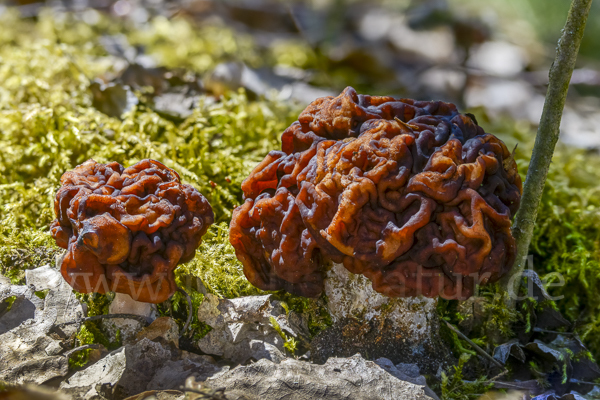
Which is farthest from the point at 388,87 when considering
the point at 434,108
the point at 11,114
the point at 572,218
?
the point at 11,114

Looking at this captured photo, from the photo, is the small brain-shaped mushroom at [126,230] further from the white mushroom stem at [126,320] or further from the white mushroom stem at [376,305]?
the white mushroom stem at [376,305]

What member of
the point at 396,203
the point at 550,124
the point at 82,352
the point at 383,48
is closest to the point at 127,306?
the point at 82,352

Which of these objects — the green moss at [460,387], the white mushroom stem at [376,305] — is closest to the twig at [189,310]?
the white mushroom stem at [376,305]

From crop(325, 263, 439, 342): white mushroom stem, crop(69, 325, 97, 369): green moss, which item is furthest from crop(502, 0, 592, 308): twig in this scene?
crop(69, 325, 97, 369): green moss

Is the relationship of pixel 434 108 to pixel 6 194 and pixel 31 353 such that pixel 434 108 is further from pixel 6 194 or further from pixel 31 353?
pixel 6 194

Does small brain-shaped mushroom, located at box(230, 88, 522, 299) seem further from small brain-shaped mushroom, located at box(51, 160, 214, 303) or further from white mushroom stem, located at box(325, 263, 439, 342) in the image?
small brain-shaped mushroom, located at box(51, 160, 214, 303)

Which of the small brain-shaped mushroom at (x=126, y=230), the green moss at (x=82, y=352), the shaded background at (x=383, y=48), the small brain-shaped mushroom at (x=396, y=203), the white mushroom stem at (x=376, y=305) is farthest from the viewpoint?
the shaded background at (x=383, y=48)
